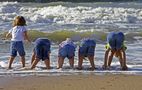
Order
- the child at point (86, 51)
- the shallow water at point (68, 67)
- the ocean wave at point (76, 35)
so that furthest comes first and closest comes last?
the ocean wave at point (76, 35) < the child at point (86, 51) < the shallow water at point (68, 67)

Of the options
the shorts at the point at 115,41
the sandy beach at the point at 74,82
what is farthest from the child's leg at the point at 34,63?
the shorts at the point at 115,41

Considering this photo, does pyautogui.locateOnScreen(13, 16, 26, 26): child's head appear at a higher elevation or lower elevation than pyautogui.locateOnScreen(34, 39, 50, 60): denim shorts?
higher

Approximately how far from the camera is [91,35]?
16188 millimetres

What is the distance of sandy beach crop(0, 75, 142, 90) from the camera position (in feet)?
25.4

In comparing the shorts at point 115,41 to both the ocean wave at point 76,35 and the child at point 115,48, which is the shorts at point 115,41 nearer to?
the child at point 115,48

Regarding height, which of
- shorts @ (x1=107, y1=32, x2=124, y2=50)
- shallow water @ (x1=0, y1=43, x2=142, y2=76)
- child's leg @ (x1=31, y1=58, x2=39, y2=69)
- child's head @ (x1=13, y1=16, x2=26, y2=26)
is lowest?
shallow water @ (x1=0, y1=43, x2=142, y2=76)

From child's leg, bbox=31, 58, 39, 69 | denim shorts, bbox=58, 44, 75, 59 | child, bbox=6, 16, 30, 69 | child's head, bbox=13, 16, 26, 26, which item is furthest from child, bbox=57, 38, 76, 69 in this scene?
child's head, bbox=13, 16, 26, 26

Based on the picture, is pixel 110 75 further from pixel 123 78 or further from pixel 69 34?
pixel 69 34

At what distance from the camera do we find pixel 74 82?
26.8ft

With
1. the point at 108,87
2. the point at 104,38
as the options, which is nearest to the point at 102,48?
the point at 104,38

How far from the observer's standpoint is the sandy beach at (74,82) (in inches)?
304

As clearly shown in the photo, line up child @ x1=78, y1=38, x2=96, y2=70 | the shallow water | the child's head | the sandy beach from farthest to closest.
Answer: the child's head, child @ x1=78, y1=38, x2=96, y2=70, the shallow water, the sandy beach

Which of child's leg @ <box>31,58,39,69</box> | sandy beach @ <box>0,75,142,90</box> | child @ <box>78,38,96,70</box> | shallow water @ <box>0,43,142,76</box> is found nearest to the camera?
sandy beach @ <box>0,75,142,90</box>

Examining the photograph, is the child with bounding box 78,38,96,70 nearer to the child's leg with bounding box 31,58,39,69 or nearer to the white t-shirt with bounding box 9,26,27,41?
the child's leg with bounding box 31,58,39,69
